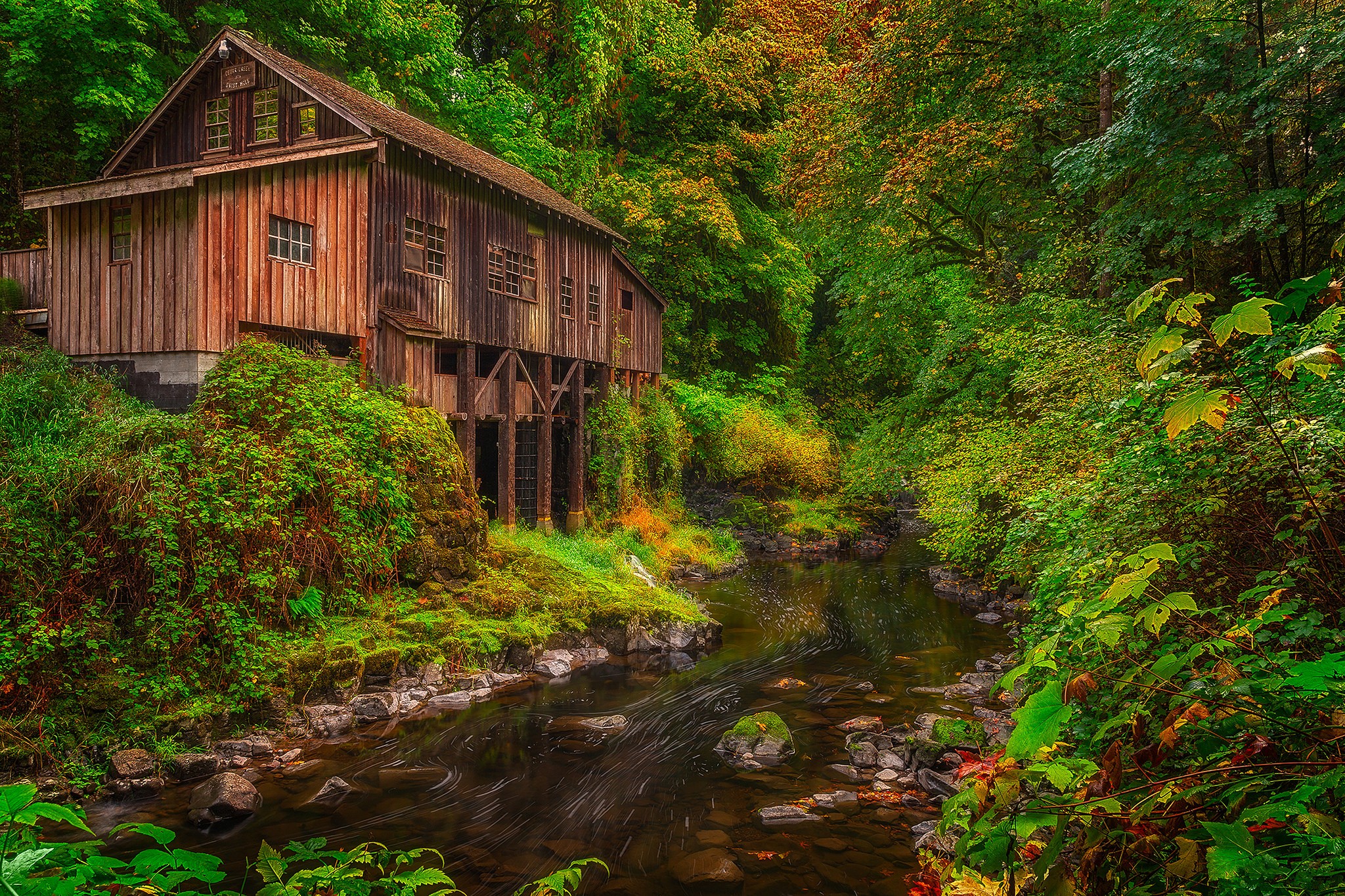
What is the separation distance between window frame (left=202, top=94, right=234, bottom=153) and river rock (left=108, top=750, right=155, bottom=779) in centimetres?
1175

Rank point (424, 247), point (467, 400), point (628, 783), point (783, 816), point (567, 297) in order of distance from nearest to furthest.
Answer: point (783, 816), point (628, 783), point (424, 247), point (467, 400), point (567, 297)

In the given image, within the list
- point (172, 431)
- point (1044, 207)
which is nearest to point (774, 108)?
point (1044, 207)

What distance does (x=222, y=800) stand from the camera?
22.6 feet

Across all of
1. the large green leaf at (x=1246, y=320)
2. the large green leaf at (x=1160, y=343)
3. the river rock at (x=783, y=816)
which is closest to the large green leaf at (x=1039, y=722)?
the large green leaf at (x=1160, y=343)

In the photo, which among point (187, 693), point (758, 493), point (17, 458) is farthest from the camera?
point (758, 493)

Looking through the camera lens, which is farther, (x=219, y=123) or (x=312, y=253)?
(x=219, y=123)

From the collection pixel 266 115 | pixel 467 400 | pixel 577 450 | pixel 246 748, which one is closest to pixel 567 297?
pixel 577 450

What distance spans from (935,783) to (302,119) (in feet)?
49.7

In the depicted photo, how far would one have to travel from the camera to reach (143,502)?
849cm

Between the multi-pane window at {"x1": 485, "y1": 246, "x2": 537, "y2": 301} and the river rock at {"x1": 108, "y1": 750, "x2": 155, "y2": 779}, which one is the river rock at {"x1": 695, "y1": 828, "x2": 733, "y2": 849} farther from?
the multi-pane window at {"x1": 485, "y1": 246, "x2": 537, "y2": 301}

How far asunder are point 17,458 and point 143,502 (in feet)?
6.05

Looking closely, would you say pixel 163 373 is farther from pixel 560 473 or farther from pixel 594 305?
pixel 594 305

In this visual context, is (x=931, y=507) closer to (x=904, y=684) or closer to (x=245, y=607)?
(x=904, y=684)

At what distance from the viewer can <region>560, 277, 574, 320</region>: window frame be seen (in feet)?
64.1
